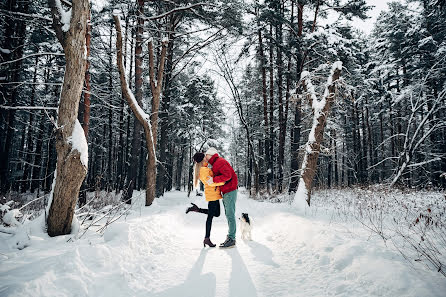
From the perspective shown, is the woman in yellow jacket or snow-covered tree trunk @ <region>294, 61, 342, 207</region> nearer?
the woman in yellow jacket

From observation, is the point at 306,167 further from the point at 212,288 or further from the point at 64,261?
the point at 64,261

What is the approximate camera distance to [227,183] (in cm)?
459

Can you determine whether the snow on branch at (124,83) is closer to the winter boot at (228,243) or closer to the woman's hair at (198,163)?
the woman's hair at (198,163)

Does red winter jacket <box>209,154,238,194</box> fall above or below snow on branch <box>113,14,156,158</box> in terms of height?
below

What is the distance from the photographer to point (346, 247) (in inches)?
130

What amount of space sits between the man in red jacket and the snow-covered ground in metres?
0.33

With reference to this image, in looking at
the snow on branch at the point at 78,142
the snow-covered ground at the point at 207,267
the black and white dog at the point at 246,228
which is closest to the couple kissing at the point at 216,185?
the snow-covered ground at the point at 207,267

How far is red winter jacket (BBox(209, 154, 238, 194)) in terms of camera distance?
4.31m

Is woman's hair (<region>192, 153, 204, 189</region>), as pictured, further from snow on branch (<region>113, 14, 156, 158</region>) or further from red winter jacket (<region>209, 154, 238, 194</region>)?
snow on branch (<region>113, 14, 156, 158</region>)

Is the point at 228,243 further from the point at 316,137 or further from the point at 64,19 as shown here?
the point at 316,137

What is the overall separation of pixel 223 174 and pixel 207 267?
5.63 ft

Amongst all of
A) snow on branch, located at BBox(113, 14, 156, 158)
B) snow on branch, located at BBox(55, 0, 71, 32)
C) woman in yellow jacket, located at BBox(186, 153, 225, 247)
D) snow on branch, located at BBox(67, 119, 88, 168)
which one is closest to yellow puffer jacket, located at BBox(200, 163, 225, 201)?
woman in yellow jacket, located at BBox(186, 153, 225, 247)

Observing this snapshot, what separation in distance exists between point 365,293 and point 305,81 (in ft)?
24.3

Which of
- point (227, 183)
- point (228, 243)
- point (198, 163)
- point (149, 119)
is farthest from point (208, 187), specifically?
point (149, 119)
